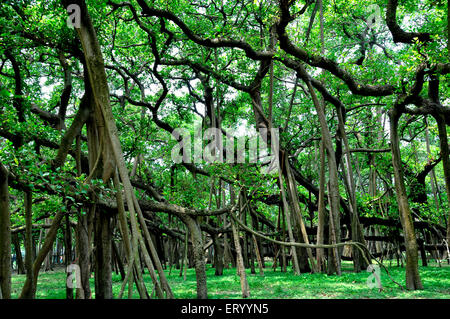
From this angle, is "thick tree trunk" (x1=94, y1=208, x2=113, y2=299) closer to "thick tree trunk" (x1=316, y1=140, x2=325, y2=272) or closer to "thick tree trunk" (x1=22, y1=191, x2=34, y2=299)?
"thick tree trunk" (x1=22, y1=191, x2=34, y2=299)

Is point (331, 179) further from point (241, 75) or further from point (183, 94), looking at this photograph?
point (183, 94)

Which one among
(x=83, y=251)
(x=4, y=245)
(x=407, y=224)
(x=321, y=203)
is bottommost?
(x=83, y=251)

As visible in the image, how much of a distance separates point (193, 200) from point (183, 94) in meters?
5.16

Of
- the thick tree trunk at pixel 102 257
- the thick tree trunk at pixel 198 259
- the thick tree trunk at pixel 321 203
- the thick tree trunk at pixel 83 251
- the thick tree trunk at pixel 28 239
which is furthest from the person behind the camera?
the thick tree trunk at pixel 321 203

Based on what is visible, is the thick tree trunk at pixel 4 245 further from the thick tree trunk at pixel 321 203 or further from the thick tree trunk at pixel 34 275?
the thick tree trunk at pixel 321 203

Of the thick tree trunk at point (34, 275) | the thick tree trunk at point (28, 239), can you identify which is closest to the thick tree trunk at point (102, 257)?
the thick tree trunk at point (34, 275)

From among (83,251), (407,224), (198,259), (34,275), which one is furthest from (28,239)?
(407,224)

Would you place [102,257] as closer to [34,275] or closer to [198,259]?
[34,275]

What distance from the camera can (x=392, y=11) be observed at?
5.96 m

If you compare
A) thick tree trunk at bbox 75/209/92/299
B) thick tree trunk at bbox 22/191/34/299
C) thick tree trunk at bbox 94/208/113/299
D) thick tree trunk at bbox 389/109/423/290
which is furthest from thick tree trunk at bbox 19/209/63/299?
thick tree trunk at bbox 389/109/423/290

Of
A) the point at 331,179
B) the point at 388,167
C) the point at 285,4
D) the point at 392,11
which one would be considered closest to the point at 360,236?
the point at 331,179

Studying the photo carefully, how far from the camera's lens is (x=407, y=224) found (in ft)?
19.4

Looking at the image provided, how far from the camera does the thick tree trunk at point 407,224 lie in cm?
576

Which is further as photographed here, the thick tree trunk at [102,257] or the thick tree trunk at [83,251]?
the thick tree trunk at [102,257]
